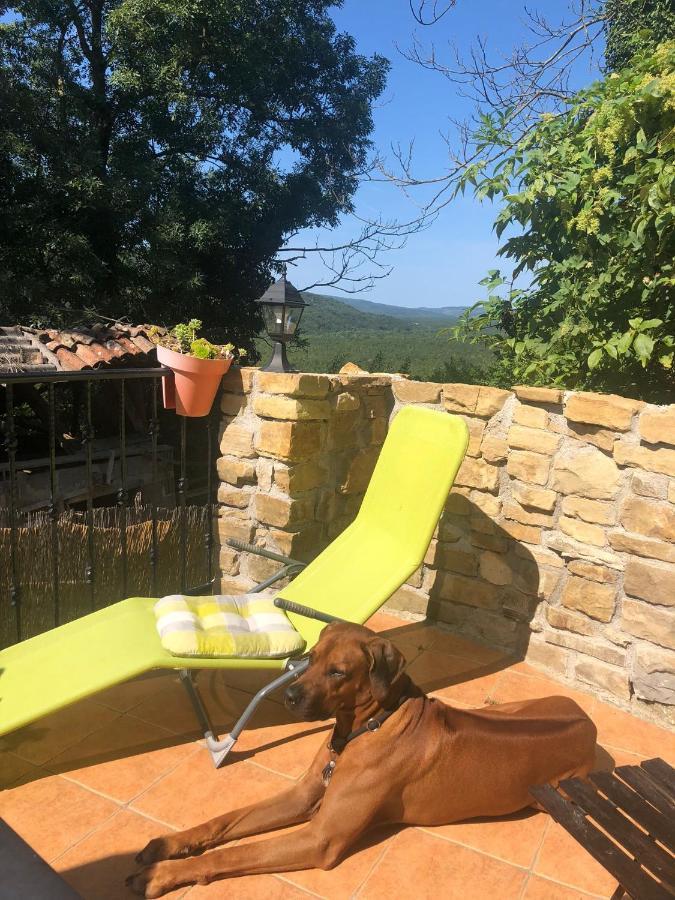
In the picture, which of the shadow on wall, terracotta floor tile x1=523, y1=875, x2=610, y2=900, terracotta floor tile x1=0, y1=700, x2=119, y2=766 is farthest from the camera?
the shadow on wall

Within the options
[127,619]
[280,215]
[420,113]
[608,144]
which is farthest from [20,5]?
[127,619]

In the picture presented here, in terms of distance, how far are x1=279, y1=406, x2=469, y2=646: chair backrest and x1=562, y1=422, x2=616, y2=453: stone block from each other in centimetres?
49

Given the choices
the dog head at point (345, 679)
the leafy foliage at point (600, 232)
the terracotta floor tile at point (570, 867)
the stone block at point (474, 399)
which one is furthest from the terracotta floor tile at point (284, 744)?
the leafy foliage at point (600, 232)

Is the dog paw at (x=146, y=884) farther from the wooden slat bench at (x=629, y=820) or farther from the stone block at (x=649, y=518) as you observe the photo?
the stone block at (x=649, y=518)

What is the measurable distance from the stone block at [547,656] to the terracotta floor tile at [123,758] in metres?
1.53

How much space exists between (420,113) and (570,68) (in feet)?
5.54

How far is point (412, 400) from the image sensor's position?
352cm

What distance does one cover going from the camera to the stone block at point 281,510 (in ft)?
10.6

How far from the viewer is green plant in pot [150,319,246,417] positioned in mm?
3062

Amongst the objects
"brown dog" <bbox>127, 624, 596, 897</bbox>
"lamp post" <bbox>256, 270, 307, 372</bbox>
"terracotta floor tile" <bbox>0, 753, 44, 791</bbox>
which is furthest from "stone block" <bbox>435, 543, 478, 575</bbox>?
"terracotta floor tile" <bbox>0, 753, 44, 791</bbox>

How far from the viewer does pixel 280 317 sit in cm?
326

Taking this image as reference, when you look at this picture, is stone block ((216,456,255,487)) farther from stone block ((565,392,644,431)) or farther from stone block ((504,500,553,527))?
stone block ((565,392,644,431))

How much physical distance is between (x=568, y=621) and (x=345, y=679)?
4.83 ft

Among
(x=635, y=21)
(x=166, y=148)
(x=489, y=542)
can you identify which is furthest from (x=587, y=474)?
(x=166, y=148)
